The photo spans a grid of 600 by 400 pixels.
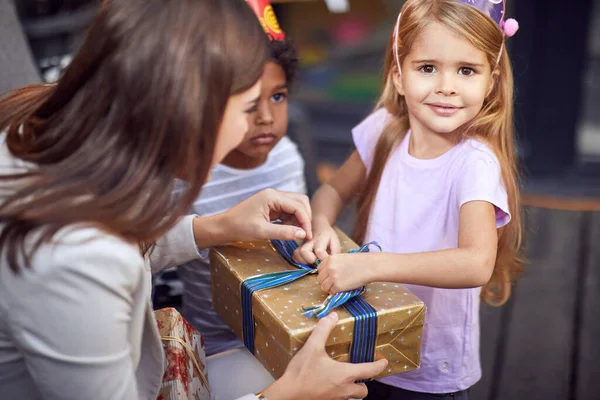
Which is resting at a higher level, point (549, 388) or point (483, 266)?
point (483, 266)

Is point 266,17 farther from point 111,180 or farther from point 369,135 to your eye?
point 111,180

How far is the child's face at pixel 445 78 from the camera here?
1044mm

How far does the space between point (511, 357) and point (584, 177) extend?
129 cm

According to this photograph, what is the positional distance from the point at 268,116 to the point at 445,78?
17.5 inches

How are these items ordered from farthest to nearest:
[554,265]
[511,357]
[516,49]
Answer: [516,49] → [554,265] → [511,357]

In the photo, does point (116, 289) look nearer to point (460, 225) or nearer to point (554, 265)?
point (460, 225)

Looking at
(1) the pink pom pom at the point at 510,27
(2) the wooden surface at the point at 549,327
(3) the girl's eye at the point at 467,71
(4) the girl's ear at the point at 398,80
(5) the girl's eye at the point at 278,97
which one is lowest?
(2) the wooden surface at the point at 549,327

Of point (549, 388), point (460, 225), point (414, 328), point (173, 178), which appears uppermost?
point (173, 178)

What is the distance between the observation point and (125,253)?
774mm

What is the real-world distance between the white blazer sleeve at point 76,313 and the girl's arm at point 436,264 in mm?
292

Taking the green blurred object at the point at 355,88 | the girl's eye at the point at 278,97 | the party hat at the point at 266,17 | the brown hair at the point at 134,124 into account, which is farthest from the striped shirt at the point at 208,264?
the green blurred object at the point at 355,88

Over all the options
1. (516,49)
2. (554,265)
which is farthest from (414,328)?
(516,49)

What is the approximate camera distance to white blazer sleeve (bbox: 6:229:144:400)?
2.45 feet

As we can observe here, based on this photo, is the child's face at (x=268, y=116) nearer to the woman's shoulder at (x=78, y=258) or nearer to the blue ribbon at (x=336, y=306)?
the blue ribbon at (x=336, y=306)
